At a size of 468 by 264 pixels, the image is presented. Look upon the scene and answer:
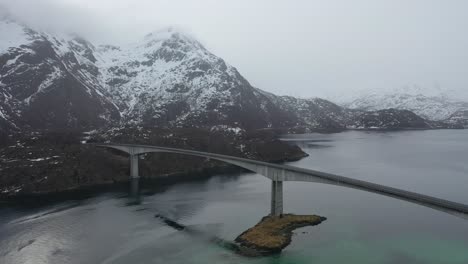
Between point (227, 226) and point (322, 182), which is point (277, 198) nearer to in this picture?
point (322, 182)

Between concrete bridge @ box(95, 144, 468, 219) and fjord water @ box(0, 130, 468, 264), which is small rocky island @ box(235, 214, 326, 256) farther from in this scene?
concrete bridge @ box(95, 144, 468, 219)

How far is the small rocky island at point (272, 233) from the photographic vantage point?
205 feet

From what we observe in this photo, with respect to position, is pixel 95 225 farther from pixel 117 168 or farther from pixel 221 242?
pixel 117 168

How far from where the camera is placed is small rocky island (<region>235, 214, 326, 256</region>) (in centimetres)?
6259

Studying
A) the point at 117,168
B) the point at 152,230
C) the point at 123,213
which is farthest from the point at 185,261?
the point at 117,168

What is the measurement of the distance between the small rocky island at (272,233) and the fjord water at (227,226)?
5.43 ft

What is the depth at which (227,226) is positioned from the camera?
75938mm

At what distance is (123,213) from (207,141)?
9383 centimetres

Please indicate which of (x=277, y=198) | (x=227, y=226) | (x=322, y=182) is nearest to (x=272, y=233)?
(x=277, y=198)

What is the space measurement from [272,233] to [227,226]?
34.8 ft

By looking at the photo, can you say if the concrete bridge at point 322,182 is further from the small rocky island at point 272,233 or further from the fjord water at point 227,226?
the fjord water at point 227,226

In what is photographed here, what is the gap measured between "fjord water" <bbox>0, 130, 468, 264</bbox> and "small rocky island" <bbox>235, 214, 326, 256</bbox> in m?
1.66

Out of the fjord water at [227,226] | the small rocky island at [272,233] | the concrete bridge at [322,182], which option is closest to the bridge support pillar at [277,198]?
the concrete bridge at [322,182]

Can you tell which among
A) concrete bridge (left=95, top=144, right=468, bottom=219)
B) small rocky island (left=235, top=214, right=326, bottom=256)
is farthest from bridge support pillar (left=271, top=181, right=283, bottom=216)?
small rocky island (left=235, top=214, right=326, bottom=256)
